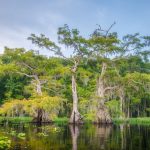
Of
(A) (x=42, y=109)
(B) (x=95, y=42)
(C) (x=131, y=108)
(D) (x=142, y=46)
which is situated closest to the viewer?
(A) (x=42, y=109)

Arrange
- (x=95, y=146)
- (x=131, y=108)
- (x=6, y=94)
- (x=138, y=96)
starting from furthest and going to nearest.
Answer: (x=131, y=108) → (x=138, y=96) → (x=6, y=94) → (x=95, y=146)

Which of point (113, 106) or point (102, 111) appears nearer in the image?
point (102, 111)

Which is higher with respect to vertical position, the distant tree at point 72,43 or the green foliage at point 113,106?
the distant tree at point 72,43

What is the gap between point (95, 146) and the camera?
16.1 metres

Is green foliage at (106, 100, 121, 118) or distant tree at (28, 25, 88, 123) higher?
distant tree at (28, 25, 88, 123)

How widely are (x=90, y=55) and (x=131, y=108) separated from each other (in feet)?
77.5

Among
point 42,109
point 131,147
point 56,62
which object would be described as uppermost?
point 56,62

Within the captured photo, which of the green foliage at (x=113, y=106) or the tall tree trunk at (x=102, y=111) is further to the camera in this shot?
the green foliage at (x=113, y=106)

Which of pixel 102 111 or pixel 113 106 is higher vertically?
pixel 113 106

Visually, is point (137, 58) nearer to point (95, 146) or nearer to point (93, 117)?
point (93, 117)

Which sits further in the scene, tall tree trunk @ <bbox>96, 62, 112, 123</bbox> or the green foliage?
the green foliage

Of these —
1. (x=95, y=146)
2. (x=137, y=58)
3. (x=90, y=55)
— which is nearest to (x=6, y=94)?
(x=90, y=55)

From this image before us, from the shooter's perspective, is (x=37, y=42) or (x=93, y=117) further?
(x=37, y=42)

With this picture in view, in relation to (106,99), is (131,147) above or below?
below
